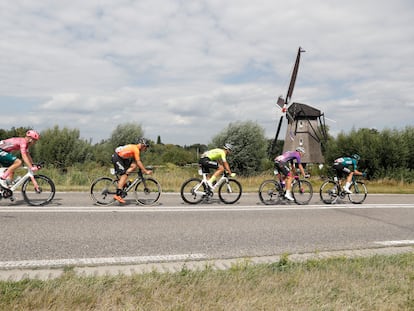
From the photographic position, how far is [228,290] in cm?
360

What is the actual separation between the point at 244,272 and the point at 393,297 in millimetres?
1534

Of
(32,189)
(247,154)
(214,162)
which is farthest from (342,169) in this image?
(247,154)

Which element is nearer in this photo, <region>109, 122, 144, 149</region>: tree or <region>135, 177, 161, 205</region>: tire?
<region>135, 177, 161, 205</region>: tire

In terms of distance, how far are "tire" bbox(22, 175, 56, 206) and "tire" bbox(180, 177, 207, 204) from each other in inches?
141

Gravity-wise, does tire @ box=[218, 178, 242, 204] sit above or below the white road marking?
above

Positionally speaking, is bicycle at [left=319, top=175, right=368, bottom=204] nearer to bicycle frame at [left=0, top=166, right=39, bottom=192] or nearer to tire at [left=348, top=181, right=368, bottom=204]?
tire at [left=348, top=181, right=368, bottom=204]

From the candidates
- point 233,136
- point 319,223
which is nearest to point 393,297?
point 319,223

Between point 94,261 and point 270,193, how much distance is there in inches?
289

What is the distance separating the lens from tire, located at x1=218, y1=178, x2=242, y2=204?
10902 millimetres

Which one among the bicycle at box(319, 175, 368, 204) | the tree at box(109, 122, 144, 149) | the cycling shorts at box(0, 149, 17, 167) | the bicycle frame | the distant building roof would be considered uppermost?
the distant building roof

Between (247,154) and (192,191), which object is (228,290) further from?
(247,154)

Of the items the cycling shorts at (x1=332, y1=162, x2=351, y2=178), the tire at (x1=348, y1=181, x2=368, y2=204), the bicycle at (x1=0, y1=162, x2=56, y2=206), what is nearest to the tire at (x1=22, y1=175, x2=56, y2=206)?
the bicycle at (x1=0, y1=162, x2=56, y2=206)

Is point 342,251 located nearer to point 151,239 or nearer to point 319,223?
point 319,223

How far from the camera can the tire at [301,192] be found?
11438mm
